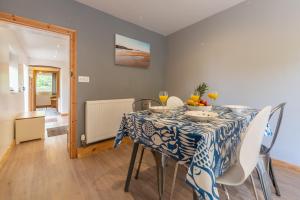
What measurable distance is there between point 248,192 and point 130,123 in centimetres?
141

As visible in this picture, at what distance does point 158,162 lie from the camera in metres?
1.32

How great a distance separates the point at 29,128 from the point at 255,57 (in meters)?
4.18

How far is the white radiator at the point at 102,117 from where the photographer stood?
2410 millimetres

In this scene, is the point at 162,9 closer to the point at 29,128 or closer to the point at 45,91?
the point at 29,128

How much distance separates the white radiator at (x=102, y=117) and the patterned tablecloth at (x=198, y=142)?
128cm

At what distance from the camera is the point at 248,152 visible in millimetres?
960

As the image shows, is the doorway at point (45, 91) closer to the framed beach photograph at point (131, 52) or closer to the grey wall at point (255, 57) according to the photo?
the framed beach photograph at point (131, 52)

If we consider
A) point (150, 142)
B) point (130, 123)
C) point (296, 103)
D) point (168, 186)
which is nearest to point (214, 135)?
point (150, 142)

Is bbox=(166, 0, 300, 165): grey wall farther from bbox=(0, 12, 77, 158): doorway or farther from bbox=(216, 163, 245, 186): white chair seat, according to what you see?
bbox=(0, 12, 77, 158): doorway

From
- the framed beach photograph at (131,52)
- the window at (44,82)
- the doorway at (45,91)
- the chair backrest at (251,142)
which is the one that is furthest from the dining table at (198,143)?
the window at (44,82)

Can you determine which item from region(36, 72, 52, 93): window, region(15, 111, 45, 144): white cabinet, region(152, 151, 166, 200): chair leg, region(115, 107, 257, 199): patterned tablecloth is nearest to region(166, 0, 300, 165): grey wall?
region(115, 107, 257, 199): patterned tablecloth

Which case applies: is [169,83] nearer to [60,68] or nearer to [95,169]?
[95,169]

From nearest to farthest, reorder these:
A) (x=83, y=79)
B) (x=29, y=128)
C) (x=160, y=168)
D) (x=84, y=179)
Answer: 1. (x=160, y=168)
2. (x=84, y=179)
3. (x=83, y=79)
4. (x=29, y=128)

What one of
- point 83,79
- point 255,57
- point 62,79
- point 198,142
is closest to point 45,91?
point 62,79
